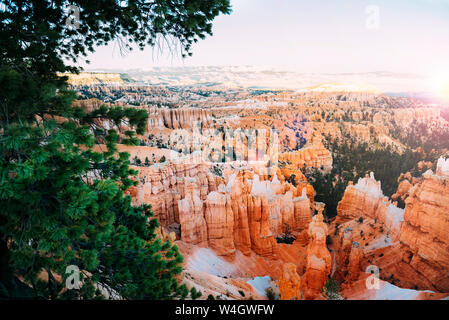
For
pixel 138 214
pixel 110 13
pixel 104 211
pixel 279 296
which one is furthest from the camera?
pixel 279 296

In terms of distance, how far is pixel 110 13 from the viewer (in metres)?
4.64

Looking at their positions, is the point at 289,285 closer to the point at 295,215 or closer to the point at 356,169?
the point at 295,215

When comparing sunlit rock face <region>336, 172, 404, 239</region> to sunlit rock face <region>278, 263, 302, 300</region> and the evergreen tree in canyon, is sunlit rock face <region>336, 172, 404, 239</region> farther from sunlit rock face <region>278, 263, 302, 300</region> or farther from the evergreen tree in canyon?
the evergreen tree in canyon

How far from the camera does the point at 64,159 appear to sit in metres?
2.93

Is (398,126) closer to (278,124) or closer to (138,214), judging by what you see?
(278,124)

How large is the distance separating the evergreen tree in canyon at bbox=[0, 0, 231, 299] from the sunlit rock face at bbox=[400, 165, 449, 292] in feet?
50.2

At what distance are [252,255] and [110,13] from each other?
17742 millimetres

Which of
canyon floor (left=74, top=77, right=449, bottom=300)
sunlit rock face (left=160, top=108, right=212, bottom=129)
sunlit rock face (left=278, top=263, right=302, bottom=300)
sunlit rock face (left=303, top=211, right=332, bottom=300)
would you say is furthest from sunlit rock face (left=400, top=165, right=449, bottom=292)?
sunlit rock face (left=160, top=108, right=212, bottom=129)

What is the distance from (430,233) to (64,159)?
700 inches

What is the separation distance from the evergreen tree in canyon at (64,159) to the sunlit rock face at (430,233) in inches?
603

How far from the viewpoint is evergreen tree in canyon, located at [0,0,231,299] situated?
2881 millimetres

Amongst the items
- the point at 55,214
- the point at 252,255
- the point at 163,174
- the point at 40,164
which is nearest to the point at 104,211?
the point at 55,214

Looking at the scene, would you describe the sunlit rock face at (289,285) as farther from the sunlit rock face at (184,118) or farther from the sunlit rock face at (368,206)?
the sunlit rock face at (184,118)

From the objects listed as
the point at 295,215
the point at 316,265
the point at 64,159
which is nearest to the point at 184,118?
the point at 295,215
